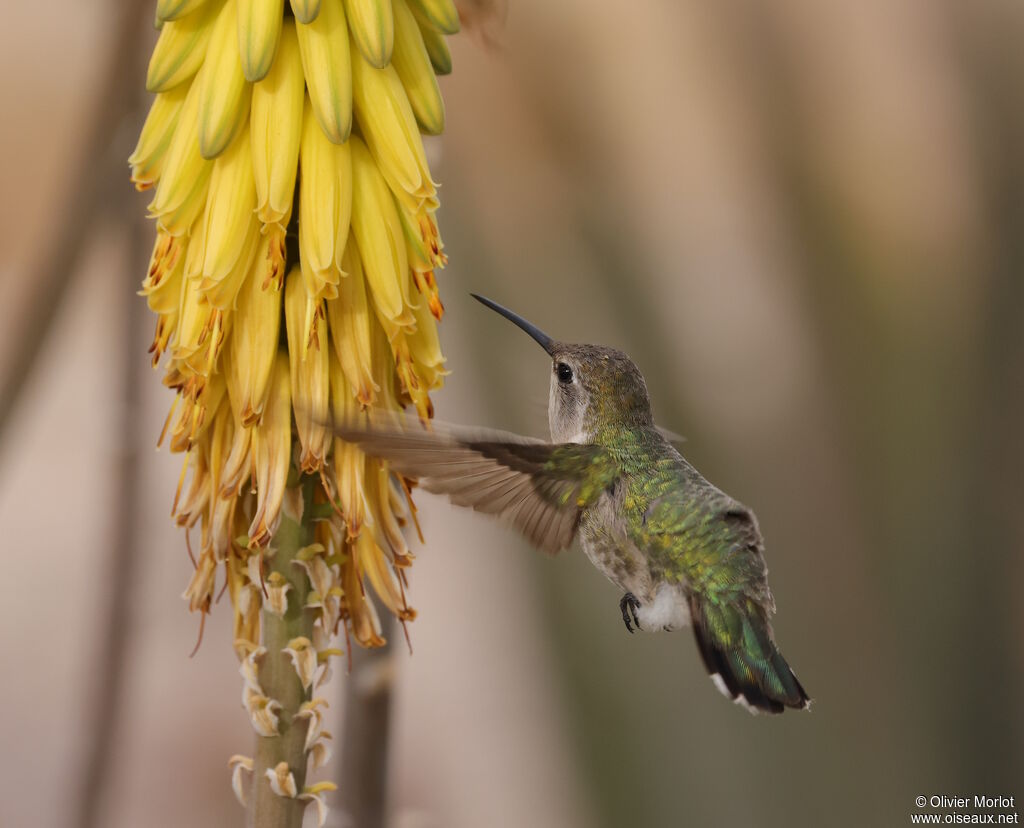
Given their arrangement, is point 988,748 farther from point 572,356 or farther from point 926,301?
point 572,356

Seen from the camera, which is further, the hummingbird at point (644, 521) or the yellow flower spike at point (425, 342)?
the hummingbird at point (644, 521)

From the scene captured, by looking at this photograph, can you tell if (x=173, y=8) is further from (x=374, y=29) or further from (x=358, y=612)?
(x=358, y=612)

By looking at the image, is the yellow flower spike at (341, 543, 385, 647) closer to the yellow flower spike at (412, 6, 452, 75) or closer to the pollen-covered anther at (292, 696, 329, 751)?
the pollen-covered anther at (292, 696, 329, 751)

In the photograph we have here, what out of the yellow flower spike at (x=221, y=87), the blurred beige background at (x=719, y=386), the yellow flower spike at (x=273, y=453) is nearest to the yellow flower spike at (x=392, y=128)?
the yellow flower spike at (x=221, y=87)

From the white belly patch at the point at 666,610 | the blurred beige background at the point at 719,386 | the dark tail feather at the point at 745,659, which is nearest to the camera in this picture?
the dark tail feather at the point at 745,659

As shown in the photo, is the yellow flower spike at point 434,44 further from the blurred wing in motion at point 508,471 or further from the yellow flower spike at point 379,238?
the blurred wing in motion at point 508,471

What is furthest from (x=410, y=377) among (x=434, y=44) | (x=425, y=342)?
(x=434, y=44)

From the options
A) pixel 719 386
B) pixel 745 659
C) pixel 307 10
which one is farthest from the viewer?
pixel 719 386

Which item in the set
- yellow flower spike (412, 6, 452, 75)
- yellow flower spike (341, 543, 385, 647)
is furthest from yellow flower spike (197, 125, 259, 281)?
yellow flower spike (341, 543, 385, 647)
